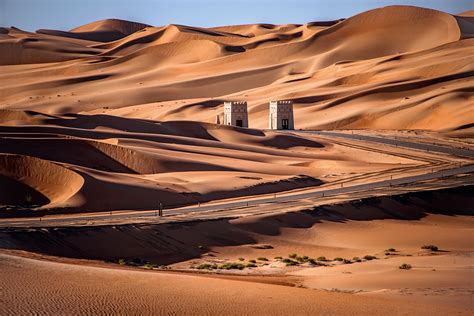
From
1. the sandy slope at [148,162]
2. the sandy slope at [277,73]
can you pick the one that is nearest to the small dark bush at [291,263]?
the sandy slope at [148,162]

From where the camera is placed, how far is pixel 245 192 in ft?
135

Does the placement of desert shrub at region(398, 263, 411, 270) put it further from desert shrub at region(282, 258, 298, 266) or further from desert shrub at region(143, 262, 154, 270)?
desert shrub at region(143, 262, 154, 270)

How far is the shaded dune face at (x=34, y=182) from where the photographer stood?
3641 cm

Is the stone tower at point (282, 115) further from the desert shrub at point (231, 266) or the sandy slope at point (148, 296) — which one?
the sandy slope at point (148, 296)

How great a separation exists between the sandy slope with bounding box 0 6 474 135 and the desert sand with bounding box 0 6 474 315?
1.22 feet

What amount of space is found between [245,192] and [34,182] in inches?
350

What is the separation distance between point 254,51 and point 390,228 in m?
90.3

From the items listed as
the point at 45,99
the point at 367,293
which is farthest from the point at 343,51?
the point at 367,293

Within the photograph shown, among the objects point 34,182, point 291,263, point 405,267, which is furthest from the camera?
point 34,182

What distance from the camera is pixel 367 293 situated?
20.9 m

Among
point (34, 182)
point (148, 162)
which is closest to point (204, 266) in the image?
point (34, 182)

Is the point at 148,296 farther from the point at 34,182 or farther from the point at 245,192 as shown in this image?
the point at 245,192

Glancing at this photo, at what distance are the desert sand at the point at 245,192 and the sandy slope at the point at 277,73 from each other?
0.37 metres

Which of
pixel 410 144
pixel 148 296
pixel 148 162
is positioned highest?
pixel 410 144
